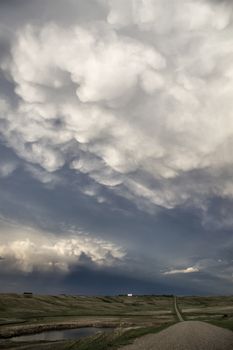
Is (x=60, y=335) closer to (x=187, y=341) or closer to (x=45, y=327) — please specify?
(x=45, y=327)

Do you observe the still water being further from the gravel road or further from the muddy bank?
the gravel road

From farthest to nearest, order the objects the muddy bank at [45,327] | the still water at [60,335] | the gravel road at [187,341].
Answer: the muddy bank at [45,327] → the still water at [60,335] → the gravel road at [187,341]

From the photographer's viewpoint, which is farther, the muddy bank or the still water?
the muddy bank

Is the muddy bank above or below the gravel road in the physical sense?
above

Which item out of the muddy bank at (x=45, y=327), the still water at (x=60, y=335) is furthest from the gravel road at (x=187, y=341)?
the muddy bank at (x=45, y=327)

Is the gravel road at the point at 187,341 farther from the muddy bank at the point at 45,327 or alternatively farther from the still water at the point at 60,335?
the muddy bank at the point at 45,327

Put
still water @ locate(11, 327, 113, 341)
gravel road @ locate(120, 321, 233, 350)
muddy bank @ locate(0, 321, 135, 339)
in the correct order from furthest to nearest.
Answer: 1. muddy bank @ locate(0, 321, 135, 339)
2. still water @ locate(11, 327, 113, 341)
3. gravel road @ locate(120, 321, 233, 350)

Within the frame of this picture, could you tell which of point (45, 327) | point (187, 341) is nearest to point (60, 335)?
point (45, 327)

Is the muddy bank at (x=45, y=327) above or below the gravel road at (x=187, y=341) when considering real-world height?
above

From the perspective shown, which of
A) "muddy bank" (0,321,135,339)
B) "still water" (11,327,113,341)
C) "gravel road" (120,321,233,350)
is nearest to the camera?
"gravel road" (120,321,233,350)

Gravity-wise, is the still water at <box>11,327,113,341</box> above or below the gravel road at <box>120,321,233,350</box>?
above

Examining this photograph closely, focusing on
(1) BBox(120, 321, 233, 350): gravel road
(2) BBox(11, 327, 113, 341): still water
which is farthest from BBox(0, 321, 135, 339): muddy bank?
(1) BBox(120, 321, 233, 350): gravel road

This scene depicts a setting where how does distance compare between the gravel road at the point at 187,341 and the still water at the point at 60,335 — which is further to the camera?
the still water at the point at 60,335

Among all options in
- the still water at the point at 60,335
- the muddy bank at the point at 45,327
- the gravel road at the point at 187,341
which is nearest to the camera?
the gravel road at the point at 187,341
